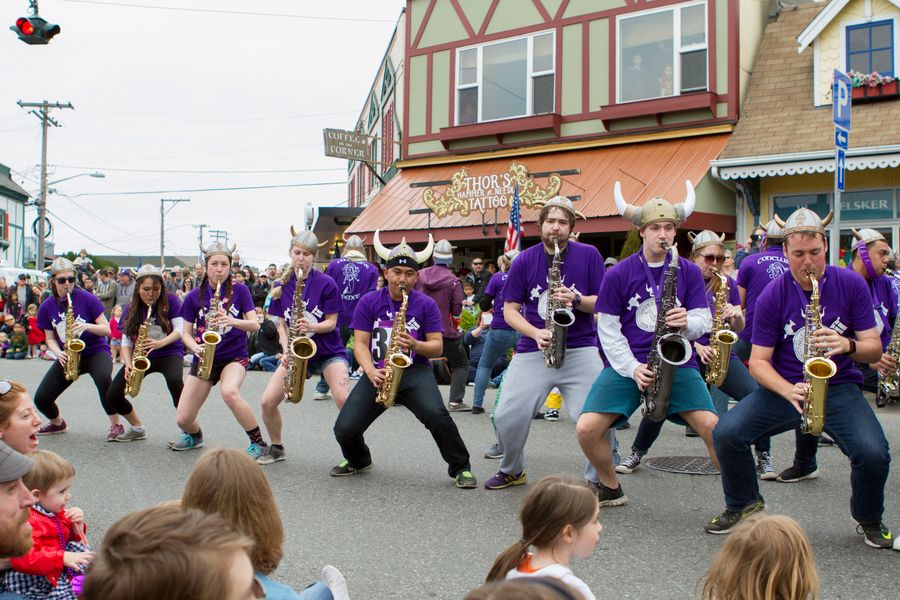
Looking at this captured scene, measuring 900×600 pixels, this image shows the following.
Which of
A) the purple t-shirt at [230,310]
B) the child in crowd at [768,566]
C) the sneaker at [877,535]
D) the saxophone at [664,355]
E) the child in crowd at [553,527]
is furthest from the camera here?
the purple t-shirt at [230,310]

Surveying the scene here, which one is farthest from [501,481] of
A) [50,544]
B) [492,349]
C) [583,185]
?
[583,185]

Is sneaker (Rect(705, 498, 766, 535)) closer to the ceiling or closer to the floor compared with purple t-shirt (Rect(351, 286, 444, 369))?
closer to the floor

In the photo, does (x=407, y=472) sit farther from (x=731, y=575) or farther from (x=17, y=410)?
(x=731, y=575)

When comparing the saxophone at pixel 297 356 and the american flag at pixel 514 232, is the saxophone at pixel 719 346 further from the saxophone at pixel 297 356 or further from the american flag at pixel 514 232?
the american flag at pixel 514 232

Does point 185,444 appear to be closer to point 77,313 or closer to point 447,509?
point 77,313

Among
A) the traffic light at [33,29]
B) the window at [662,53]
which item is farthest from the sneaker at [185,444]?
the window at [662,53]

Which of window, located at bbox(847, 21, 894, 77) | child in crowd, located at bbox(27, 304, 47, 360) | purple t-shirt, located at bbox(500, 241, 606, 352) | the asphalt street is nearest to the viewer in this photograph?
the asphalt street

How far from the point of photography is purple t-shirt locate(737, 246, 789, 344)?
7.99 m

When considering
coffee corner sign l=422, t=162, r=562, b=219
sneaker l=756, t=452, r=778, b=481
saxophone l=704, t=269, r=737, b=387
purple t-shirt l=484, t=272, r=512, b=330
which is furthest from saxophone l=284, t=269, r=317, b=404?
coffee corner sign l=422, t=162, r=562, b=219

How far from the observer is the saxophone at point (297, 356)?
7.34 m

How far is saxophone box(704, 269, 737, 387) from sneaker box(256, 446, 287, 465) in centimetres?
390

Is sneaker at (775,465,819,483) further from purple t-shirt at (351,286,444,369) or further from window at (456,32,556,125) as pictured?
window at (456,32,556,125)

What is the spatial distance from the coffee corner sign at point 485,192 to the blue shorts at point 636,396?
1122 centimetres

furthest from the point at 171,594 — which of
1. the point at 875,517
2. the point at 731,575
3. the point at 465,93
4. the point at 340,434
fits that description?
the point at 465,93
